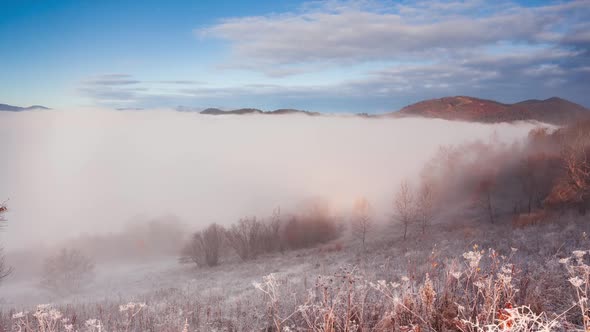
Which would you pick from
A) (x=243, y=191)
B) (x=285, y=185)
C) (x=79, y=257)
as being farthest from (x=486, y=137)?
(x=79, y=257)

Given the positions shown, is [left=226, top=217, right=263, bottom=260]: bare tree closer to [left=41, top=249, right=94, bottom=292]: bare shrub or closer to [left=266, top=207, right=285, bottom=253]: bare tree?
[left=266, top=207, right=285, bottom=253]: bare tree

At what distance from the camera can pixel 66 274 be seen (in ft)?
181

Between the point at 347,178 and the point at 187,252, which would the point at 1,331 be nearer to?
the point at 187,252

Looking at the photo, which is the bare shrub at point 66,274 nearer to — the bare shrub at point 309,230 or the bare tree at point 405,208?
the bare shrub at point 309,230

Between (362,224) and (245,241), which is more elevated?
(362,224)

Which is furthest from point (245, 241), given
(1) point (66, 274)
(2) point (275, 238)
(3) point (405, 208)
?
(1) point (66, 274)

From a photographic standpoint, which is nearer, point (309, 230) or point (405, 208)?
point (405, 208)

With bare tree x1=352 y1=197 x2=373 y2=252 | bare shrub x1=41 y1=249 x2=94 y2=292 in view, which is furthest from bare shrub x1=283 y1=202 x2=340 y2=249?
bare shrub x1=41 y1=249 x2=94 y2=292

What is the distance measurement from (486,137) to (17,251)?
527 ft

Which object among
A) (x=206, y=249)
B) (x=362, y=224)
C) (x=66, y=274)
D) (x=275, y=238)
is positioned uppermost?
(x=362, y=224)

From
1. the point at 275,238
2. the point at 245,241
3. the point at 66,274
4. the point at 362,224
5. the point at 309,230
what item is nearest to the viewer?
the point at 66,274

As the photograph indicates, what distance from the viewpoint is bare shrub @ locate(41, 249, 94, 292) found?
176 feet

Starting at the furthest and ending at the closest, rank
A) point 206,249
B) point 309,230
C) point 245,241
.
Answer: point 309,230 → point 245,241 → point 206,249

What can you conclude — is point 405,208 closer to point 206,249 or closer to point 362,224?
point 362,224
